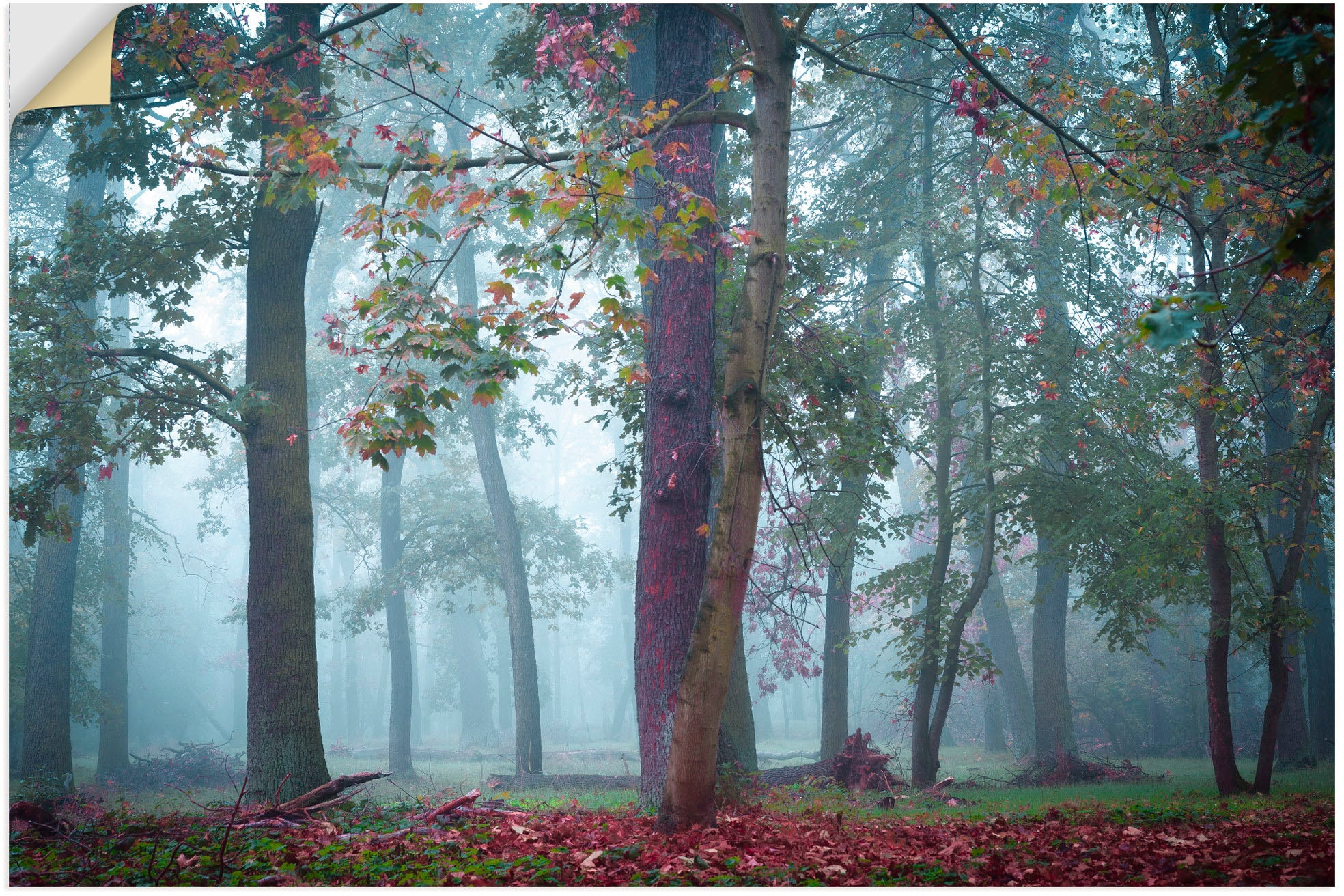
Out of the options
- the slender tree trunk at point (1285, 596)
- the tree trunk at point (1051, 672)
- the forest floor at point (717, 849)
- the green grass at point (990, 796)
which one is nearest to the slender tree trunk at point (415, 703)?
the green grass at point (990, 796)

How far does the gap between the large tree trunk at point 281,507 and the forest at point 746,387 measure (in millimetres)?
36

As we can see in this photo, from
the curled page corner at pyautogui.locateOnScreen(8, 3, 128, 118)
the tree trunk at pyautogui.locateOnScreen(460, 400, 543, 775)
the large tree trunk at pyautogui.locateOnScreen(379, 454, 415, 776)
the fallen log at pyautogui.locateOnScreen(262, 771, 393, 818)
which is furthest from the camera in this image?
the large tree trunk at pyautogui.locateOnScreen(379, 454, 415, 776)

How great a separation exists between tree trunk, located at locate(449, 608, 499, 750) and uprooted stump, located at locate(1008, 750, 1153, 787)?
17.6 m

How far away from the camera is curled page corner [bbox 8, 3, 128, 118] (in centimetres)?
397

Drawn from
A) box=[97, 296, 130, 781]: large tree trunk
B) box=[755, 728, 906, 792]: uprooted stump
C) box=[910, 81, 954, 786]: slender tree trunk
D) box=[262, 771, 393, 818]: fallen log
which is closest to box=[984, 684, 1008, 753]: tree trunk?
box=[910, 81, 954, 786]: slender tree trunk

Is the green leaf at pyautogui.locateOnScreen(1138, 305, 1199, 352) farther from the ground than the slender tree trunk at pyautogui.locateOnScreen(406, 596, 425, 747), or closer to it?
farther from the ground

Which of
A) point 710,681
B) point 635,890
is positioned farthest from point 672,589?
point 635,890

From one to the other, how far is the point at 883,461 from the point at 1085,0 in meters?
10.6

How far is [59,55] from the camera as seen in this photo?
4.02m

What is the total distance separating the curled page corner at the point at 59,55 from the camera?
3973 millimetres

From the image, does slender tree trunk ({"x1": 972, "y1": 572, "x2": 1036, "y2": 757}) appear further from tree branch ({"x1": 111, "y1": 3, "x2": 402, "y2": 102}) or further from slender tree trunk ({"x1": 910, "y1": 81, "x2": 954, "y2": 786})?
tree branch ({"x1": 111, "y1": 3, "x2": 402, "y2": 102})

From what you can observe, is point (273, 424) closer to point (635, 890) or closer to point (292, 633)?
point (292, 633)

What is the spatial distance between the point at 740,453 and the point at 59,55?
13.0 feet

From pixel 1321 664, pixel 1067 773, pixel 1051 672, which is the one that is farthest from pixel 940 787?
pixel 1321 664
